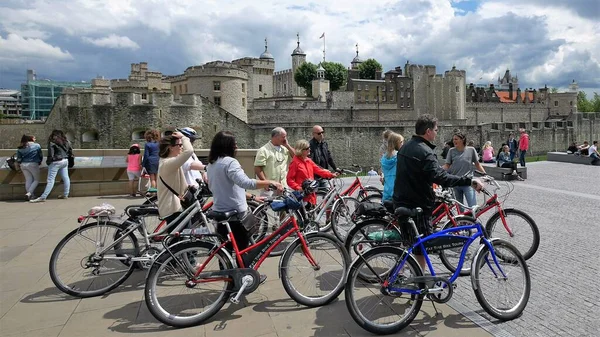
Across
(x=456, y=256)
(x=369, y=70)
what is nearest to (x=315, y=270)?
(x=456, y=256)

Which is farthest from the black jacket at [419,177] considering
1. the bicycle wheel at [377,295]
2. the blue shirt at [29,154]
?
the blue shirt at [29,154]

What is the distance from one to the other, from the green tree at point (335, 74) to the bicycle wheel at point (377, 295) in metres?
81.5

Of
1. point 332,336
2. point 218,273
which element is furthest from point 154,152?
point 332,336

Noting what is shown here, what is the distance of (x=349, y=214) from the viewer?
7.13 m

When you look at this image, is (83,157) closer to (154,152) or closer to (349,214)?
(154,152)

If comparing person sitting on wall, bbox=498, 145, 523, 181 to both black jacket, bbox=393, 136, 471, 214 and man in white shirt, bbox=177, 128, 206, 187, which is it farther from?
man in white shirt, bbox=177, 128, 206, 187

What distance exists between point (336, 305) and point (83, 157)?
10299 mm

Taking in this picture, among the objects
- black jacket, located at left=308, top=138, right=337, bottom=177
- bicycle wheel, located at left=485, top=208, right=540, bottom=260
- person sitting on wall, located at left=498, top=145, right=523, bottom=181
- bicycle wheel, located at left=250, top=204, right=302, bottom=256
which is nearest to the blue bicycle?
bicycle wheel, located at left=485, top=208, right=540, bottom=260

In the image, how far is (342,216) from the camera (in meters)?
7.18

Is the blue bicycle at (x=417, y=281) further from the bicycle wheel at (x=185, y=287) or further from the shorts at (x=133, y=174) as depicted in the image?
the shorts at (x=133, y=174)

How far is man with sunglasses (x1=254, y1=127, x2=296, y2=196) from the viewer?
23.8ft

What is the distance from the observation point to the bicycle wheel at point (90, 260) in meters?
5.00

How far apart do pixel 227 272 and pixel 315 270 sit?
95 cm

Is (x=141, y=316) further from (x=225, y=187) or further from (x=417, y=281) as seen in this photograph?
(x=417, y=281)
